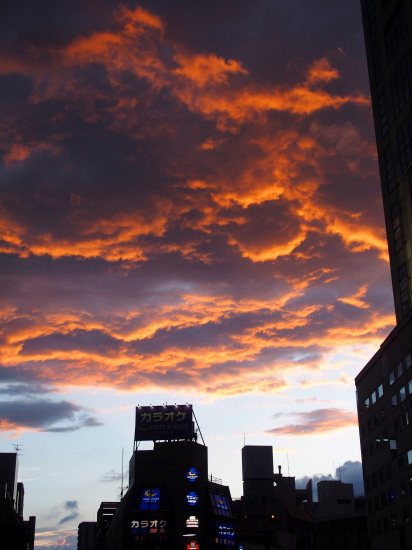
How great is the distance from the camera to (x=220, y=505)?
125 meters

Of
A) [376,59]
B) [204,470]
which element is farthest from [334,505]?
[376,59]

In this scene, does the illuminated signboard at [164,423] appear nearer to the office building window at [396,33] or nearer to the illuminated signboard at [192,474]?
the illuminated signboard at [192,474]

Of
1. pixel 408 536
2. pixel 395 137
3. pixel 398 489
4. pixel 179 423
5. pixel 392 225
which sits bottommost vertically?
pixel 408 536

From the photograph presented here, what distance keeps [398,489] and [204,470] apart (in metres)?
60.7

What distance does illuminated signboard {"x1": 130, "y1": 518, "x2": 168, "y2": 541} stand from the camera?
384ft

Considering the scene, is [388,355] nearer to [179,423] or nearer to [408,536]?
[408,536]

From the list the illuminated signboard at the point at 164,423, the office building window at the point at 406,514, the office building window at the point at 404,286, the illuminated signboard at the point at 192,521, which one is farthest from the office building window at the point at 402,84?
the illuminated signboard at the point at 192,521

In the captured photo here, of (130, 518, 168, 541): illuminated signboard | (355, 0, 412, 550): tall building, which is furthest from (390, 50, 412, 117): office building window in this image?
(130, 518, 168, 541): illuminated signboard

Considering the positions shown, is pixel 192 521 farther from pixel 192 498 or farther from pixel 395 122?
pixel 395 122

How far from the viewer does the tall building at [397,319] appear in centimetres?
7238

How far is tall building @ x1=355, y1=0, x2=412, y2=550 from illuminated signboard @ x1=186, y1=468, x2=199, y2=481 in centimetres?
4492

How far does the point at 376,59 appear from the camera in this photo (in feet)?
326

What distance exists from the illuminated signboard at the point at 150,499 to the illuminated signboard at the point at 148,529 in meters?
2.37

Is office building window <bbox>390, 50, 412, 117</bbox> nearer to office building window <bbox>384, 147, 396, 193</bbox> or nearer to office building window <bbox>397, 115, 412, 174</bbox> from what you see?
office building window <bbox>397, 115, 412, 174</bbox>
